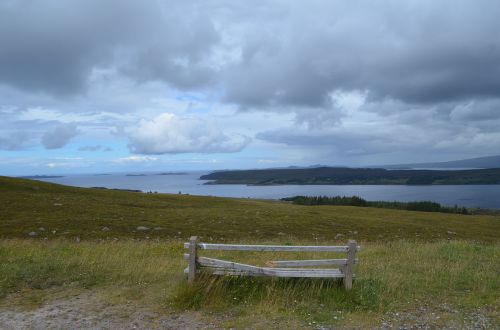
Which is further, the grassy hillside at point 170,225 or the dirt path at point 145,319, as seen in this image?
the grassy hillside at point 170,225

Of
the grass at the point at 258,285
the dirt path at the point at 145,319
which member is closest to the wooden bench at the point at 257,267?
the grass at the point at 258,285

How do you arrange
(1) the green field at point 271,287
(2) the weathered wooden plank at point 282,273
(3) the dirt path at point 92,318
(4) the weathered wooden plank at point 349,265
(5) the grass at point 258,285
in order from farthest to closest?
(4) the weathered wooden plank at point 349,265
(2) the weathered wooden plank at point 282,273
(5) the grass at point 258,285
(1) the green field at point 271,287
(3) the dirt path at point 92,318

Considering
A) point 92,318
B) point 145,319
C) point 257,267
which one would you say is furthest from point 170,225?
point 145,319

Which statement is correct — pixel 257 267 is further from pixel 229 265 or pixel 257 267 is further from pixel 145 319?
pixel 145 319

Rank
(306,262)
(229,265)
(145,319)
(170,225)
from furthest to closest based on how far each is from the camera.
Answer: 1. (170,225)
2. (306,262)
3. (229,265)
4. (145,319)

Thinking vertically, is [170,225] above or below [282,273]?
below

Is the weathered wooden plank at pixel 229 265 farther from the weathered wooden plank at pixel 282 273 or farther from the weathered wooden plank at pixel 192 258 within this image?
the weathered wooden plank at pixel 192 258

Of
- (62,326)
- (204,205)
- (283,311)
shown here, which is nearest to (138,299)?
(62,326)

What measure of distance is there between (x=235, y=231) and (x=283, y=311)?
21.6 metres

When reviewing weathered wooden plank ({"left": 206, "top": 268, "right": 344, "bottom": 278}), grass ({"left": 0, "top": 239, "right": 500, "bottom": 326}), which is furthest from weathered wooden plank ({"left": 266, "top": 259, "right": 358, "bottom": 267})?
grass ({"left": 0, "top": 239, "right": 500, "bottom": 326})

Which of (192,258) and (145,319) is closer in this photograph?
(145,319)

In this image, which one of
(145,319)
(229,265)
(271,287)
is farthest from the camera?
(229,265)

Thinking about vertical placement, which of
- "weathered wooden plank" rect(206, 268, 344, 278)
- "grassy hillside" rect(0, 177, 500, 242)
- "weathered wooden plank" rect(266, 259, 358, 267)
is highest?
"weathered wooden plank" rect(266, 259, 358, 267)

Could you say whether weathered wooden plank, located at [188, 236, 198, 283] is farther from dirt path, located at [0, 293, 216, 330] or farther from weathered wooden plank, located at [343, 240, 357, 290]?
weathered wooden plank, located at [343, 240, 357, 290]
